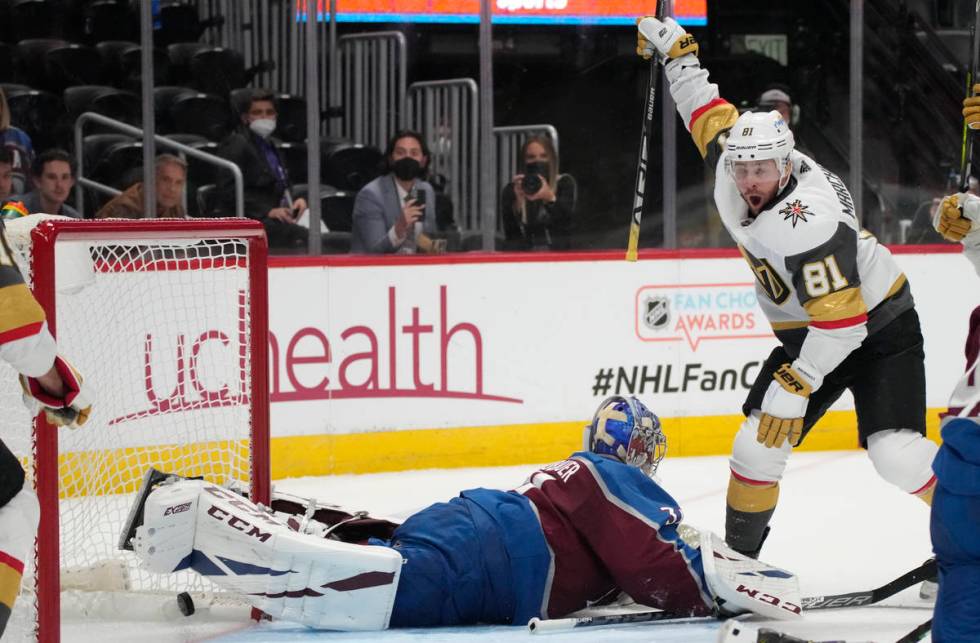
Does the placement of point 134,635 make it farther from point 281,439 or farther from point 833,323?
point 281,439

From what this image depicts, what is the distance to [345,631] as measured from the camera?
3088mm

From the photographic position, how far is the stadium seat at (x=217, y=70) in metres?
5.54

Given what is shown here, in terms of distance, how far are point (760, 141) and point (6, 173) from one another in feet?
9.54

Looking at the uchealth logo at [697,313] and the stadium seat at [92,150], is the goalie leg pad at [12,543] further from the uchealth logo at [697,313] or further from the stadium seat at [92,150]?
the uchealth logo at [697,313]

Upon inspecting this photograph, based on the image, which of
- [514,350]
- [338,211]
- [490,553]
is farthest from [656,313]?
[490,553]

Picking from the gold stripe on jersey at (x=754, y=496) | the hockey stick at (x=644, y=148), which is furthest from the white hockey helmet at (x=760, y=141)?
the gold stripe on jersey at (x=754, y=496)

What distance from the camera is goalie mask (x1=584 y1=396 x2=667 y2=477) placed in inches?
127

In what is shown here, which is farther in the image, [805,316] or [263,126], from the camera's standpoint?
[263,126]

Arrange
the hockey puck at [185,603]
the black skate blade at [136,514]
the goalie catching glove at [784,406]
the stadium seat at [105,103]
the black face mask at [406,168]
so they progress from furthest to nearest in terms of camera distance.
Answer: the black face mask at [406,168], the stadium seat at [105,103], the goalie catching glove at [784,406], the hockey puck at [185,603], the black skate blade at [136,514]

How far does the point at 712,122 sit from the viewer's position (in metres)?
3.78

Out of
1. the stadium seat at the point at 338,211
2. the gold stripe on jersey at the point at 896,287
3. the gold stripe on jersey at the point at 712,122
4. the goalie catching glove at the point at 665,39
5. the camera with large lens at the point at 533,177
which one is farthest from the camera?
the camera with large lens at the point at 533,177

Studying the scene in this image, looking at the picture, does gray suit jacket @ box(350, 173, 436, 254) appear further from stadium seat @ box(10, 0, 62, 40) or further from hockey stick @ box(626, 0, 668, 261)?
hockey stick @ box(626, 0, 668, 261)

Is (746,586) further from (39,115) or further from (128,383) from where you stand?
(39,115)

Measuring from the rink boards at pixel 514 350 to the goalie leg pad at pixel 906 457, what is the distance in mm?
2350
